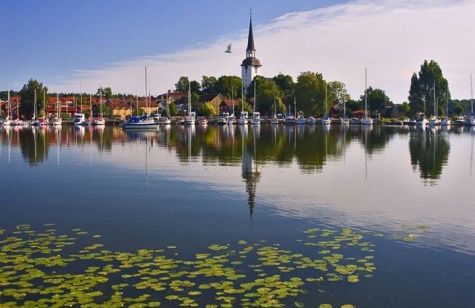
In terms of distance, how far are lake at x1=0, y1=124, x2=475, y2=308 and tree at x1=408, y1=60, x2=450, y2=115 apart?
142 metres

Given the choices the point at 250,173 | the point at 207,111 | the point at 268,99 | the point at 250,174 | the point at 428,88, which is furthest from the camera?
the point at 268,99

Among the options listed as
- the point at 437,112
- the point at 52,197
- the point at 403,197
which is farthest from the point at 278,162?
the point at 437,112

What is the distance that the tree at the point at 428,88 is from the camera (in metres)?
169

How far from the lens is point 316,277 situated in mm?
14453

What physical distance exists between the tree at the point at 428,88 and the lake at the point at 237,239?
14177 cm

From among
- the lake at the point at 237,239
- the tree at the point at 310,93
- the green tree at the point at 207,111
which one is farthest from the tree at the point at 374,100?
the lake at the point at 237,239

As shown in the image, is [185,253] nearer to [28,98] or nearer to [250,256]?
[250,256]

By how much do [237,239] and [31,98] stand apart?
161030 mm

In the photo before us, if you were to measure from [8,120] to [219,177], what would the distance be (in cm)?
12949

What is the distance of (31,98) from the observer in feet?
543

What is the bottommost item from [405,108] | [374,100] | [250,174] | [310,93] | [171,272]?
[171,272]

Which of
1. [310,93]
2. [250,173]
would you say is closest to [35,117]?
[310,93]

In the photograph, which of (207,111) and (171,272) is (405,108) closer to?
(207,111)

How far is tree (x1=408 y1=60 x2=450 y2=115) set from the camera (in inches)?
6644
